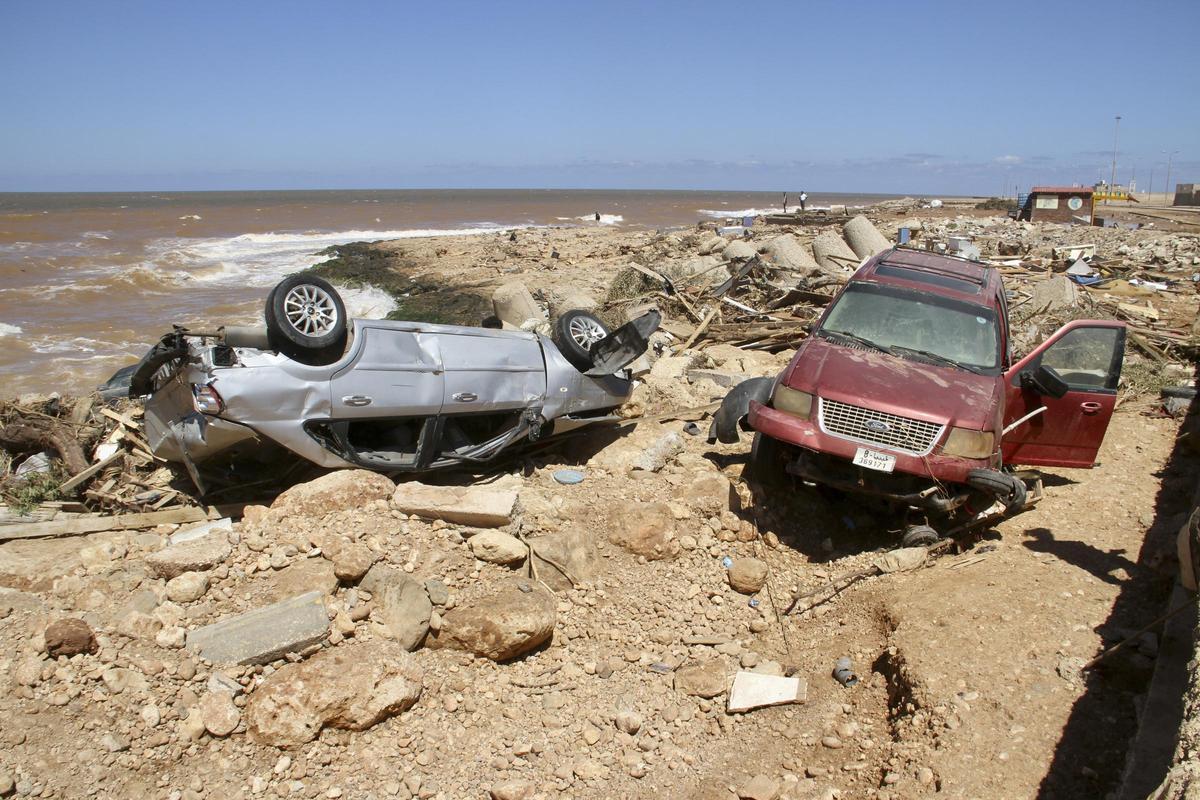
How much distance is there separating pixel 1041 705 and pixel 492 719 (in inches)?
116

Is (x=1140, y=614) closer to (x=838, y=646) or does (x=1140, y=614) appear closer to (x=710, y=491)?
(x=838, y=646)

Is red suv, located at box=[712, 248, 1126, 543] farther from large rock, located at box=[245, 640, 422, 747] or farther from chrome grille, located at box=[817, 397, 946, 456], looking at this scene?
large rock, located at box=[245, 640, 422, 747]

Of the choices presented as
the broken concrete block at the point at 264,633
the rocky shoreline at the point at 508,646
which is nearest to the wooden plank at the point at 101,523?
the rocky shoreline at the point at 508,646

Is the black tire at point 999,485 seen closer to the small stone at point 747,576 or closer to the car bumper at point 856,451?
the car bumper at point 856,451

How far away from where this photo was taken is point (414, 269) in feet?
81.3

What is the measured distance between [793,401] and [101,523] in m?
5.60

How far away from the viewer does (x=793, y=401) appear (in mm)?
6117

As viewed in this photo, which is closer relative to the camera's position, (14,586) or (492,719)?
(492,719)

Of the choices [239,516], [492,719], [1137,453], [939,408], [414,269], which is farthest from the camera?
[414,269]

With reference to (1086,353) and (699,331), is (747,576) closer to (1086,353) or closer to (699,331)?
(1086,353)

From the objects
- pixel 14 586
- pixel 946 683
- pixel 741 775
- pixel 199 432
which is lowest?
pixel 741 775

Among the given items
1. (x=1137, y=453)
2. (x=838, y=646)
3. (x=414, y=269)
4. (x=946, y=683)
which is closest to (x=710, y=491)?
(x=838, y=646)

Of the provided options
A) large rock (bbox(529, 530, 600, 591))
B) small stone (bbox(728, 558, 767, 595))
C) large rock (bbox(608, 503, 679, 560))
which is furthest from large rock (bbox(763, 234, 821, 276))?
large rock (bbox(529, 530, 600, 591))

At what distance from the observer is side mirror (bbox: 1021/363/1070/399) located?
6.14 metres
